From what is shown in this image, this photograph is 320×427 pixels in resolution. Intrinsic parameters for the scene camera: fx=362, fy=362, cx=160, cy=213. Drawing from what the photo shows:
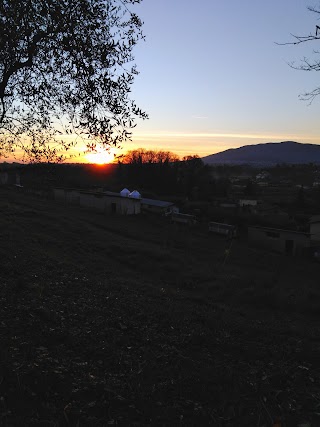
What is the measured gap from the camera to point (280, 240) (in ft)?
154

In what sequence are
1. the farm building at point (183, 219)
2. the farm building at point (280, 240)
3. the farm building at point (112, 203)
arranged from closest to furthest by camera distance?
the farm building at point (280, 240), the farm building at point (183, 219), the farm building at point (112, 203)

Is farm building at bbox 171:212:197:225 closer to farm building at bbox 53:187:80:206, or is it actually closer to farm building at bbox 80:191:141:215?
farm building at bbox 80:191:141:215

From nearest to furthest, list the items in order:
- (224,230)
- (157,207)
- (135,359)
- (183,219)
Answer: (135,359)
(224,230)
(183,219)
(157,207)

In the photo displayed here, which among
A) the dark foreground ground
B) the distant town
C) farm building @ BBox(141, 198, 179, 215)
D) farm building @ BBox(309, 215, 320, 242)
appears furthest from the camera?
farm building @ BBox(141, 198, 179, 215)

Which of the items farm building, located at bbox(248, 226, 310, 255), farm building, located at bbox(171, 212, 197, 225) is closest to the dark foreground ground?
farm building, located at bbox(248, 226, 310, 255)

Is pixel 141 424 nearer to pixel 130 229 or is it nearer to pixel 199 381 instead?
pixel 199 381

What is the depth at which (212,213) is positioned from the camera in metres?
61.4

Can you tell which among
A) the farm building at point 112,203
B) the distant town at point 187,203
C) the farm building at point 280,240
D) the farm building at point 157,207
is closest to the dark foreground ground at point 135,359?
the distant town at point 187,203

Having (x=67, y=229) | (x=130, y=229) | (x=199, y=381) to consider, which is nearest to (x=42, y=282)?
(x=199, y=381)

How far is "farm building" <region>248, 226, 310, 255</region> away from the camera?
45.0m

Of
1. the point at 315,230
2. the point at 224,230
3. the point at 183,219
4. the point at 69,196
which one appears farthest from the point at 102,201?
the point at 315,230

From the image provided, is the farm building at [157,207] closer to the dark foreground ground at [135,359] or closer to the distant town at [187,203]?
the distant town at [187,203]

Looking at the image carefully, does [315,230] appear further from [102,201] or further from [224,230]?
[102,201]

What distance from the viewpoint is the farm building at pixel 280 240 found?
→ 148 ft
